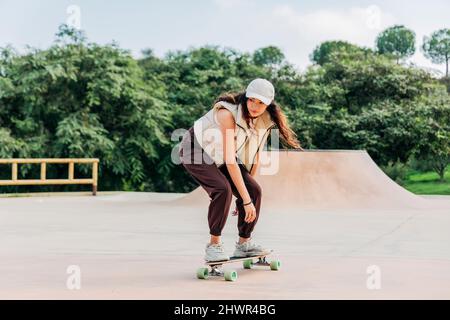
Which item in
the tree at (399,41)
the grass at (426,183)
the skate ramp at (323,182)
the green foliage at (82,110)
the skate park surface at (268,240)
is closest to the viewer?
the skate park surface at (268,240)

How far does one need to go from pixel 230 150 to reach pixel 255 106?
37cm

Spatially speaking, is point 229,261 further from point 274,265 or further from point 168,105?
point 168,105

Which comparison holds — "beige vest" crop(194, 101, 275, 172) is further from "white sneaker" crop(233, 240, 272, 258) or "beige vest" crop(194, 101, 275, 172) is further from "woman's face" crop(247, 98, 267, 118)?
"white sneaker" crop(233, 240, 272, 258)

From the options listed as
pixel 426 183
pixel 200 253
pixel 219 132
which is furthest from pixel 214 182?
pixel 426 183

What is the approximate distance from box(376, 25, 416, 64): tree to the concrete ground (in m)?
27.7

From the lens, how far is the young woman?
6.11 metres

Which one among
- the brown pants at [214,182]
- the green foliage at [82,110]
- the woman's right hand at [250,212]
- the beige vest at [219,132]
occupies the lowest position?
the woman's right hand at [250,212]

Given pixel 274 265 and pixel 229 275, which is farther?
pixel 274 265

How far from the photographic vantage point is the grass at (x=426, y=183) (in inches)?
1059

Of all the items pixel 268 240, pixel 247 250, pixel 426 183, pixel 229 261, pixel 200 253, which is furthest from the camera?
pixel 426 183

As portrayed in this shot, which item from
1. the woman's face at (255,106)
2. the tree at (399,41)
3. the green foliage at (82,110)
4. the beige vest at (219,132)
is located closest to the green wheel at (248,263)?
the beige vest at (219,132)

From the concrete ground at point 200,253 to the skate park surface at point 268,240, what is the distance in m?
0.01

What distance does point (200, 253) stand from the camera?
7957 mm

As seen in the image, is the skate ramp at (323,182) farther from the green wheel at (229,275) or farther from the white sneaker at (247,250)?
the green wheel at (229,275)
